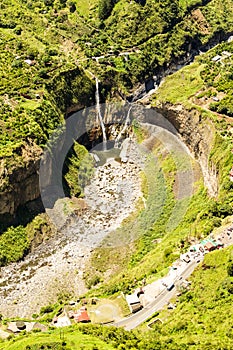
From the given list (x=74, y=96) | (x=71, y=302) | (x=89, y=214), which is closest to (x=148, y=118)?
(x=74, y=96)

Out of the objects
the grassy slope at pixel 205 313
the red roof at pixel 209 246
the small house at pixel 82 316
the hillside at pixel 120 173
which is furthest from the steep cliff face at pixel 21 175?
the grassy slope at pixel 205 313

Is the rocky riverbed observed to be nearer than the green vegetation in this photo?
Yes

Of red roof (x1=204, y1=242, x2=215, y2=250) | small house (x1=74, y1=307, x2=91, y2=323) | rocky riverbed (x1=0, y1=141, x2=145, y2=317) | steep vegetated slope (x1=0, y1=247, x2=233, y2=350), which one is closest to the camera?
steep vegetated slope (x1=0, y1=247, x2=233, y2=350)

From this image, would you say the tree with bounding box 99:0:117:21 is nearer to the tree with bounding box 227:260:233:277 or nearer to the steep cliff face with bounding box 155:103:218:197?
the steep cliff face with bounding box 155:103:218:197

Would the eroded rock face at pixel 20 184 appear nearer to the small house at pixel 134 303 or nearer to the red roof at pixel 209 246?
the small house at pixel 134 303

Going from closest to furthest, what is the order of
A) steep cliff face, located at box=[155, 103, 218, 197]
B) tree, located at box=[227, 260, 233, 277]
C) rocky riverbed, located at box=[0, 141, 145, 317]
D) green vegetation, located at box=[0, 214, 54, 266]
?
tree, located at box=[227, 260, 233, 277] < rocky riverbed, located at box=[0, 141, 145, 317] < green vegetation, located at box=[0, 214, 54, 266] < steep cliff face, located at box=[155, 103, 218, 197]

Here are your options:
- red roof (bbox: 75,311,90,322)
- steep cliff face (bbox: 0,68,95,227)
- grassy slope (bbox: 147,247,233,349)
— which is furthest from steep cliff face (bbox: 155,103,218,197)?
red roof (bbox: 75,311,90,322)
